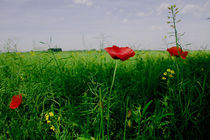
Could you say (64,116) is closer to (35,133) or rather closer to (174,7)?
(35,133)

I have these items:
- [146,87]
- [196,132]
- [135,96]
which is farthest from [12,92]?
[196,132]

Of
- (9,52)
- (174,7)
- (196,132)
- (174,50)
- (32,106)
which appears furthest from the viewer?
(9,52)

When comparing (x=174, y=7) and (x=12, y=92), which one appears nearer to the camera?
(x=174, y=7)

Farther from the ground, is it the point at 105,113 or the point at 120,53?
the point at 120,53

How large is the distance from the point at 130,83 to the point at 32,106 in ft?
3.06

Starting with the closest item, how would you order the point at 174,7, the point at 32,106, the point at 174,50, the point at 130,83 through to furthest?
the point at 174,7 → the point at 32,106 → the point at 174,50 → the point at 130,83

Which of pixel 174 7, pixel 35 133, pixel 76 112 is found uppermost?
pixel 174 7

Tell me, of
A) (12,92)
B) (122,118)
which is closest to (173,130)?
(122,118)

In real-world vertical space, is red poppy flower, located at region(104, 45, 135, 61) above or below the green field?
above

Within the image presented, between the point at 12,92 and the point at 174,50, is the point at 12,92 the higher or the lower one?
the lower one

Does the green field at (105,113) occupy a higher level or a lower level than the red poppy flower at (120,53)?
lower

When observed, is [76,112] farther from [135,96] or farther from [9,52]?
[9,52]

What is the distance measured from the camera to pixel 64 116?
1.16 meters

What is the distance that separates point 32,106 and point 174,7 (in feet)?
4.59
